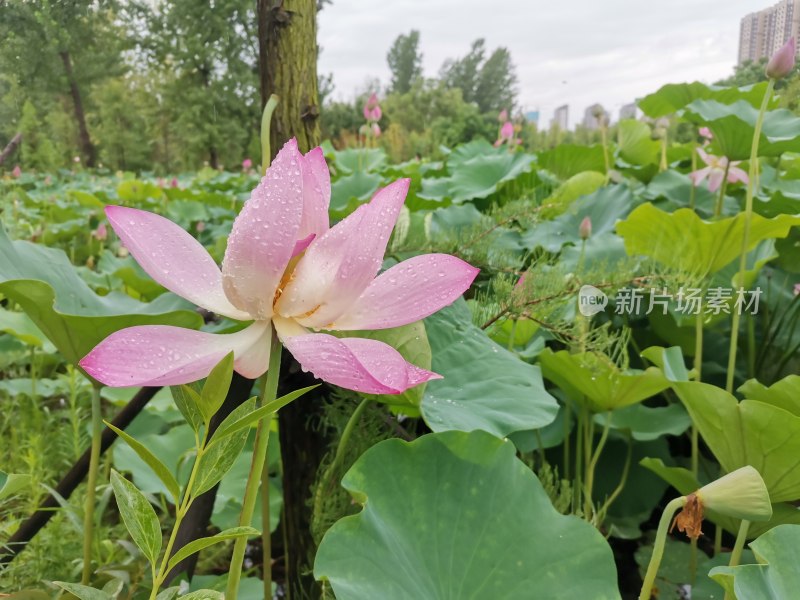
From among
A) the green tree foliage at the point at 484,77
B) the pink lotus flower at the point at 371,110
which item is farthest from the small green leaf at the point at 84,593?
the green tree foliage at the point at 484,77

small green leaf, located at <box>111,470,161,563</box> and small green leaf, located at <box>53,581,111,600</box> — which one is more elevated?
small green leaf, located at <box>111,470,161,563</box>

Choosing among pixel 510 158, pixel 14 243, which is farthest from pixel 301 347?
pixel 510 158

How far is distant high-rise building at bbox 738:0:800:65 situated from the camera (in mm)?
1263

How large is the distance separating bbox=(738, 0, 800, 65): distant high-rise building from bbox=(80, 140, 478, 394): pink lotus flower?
119 centimetres

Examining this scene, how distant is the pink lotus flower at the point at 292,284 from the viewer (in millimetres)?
240

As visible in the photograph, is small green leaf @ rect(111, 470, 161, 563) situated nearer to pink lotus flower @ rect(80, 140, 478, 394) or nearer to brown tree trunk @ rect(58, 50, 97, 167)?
pink lotus flower @ rect(80, 140, 478, 394)

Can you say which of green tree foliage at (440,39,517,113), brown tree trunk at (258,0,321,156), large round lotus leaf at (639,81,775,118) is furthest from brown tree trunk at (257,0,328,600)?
green tree foliage at (440,39,517,113)

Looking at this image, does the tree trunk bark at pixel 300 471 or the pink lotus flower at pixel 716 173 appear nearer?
the tree trunk bark at pixel 300 471

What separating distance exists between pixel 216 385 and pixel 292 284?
0.06 meters

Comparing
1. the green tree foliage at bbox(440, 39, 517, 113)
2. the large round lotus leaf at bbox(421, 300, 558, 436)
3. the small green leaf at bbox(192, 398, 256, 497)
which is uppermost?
the green tree foliage at bbox(440, 39, 517, 113)

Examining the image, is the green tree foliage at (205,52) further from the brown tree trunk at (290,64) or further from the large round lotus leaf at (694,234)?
the large round lotus leaf at (694,234)

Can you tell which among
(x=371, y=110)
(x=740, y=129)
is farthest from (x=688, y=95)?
(x=371, y=110)

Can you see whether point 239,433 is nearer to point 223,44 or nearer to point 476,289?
point 476,289

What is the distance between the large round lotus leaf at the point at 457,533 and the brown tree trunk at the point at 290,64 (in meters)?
0.33
